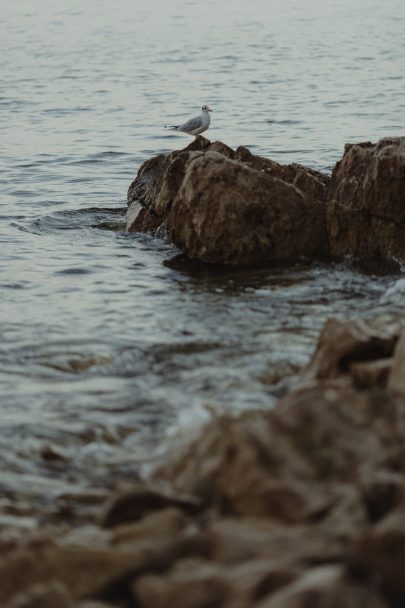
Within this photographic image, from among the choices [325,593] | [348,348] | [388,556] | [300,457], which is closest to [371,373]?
[348,348]

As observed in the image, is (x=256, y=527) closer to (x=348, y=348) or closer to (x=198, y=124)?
(x=348, y=348)

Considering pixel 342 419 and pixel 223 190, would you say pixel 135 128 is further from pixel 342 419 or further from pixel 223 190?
pixel 342 419

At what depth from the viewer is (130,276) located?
→ 10297mm

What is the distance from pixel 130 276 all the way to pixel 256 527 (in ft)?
20.4

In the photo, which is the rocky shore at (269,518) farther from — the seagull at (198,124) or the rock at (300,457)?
the seagull at (198,124)

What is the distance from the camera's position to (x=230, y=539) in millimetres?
4109

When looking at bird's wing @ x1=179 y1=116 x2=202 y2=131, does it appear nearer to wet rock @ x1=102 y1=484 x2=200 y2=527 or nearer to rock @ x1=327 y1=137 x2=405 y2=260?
rock @ x1=327 y1=137 x2=405 y2=260

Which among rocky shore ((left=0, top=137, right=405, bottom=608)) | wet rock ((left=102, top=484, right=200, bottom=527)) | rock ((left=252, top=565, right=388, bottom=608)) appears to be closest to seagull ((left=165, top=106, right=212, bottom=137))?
rocky shore ((left=0, top=137, right=405, bottom=608))

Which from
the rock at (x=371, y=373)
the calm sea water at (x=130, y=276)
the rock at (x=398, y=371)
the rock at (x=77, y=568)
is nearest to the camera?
the rock at (x=77, y=568)

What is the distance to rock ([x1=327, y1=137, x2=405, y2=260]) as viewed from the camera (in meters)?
9.95

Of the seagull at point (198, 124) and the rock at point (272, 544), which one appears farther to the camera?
the seagull at point (198, 124)

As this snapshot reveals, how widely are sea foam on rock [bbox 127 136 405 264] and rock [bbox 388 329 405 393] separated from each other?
4.32 m

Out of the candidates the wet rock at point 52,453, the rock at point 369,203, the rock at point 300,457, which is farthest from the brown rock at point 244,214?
the rock at point 300,457

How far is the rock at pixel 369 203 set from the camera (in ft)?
32.6
